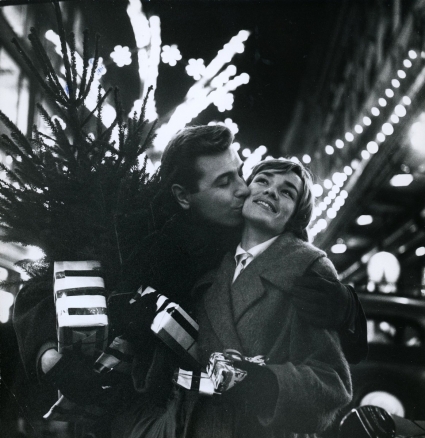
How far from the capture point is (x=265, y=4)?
318 centimetres

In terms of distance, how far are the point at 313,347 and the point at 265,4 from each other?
219 cm

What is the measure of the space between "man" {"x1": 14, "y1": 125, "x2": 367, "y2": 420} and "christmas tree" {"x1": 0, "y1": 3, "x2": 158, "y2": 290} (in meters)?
0.10

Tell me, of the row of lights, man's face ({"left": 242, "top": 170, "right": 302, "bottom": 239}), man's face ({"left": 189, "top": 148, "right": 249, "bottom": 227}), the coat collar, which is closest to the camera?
the coat collar

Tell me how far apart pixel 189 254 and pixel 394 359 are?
7.40 feet

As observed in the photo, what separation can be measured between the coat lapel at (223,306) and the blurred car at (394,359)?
149 cm

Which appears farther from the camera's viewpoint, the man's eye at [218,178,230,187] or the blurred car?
the blurred car

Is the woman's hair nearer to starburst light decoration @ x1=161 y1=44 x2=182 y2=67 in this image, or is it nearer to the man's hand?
the man's hand

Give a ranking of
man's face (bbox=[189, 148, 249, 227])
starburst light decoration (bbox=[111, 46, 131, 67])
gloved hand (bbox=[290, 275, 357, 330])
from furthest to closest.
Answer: starburst light decoration (bbox=[111, 46, 131, 67]) < man's face (bbox=[189, 148, 249, 227]) < gloved hand (bbox=[290, 275, 357, 330])

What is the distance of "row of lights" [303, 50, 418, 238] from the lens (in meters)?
4.23

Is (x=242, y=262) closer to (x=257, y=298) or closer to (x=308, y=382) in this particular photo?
(x=257, y=298)

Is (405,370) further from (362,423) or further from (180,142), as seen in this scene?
(180,142)

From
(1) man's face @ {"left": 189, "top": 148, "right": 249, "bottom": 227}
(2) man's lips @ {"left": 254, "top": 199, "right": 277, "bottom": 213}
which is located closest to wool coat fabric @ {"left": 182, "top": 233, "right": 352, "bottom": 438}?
(2) man's lips @ {"left": 254, "top": 199, "right": 277, "bottom": 213}

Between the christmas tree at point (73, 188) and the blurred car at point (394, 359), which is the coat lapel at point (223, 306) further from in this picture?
the blurred car at point (394, 359)

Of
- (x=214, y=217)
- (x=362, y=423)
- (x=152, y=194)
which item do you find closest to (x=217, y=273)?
(x=214, y=217)
